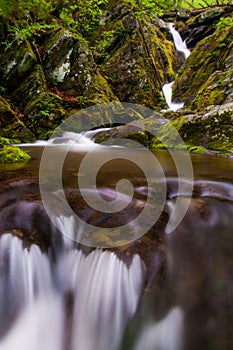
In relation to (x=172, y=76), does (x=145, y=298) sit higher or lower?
higher

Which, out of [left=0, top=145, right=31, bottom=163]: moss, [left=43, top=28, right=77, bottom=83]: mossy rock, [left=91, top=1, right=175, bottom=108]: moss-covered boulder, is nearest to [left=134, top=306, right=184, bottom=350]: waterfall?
[left=0, top=145, right=31, bottom=163]: moss

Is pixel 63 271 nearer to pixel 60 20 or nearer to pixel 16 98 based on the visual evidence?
pixel 16 98

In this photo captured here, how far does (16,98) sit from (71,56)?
3.53 metres

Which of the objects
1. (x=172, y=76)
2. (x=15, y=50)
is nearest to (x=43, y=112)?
(x=15, y=50)

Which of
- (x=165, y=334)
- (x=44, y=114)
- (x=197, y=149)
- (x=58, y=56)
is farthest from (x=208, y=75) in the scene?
(x=165, y=334)

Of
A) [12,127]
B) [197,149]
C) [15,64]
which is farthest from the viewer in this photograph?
[15,64]

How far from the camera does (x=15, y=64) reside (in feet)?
36.2

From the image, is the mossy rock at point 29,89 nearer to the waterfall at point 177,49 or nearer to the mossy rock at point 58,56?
the mossy rock at point 58,56

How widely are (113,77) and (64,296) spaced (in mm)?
14885

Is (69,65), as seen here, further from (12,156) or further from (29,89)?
(12,156)

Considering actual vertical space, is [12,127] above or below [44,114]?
above

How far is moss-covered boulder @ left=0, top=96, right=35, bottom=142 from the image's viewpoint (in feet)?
31.0

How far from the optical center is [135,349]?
6.70 ft

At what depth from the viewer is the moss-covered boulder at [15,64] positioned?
10977mm
